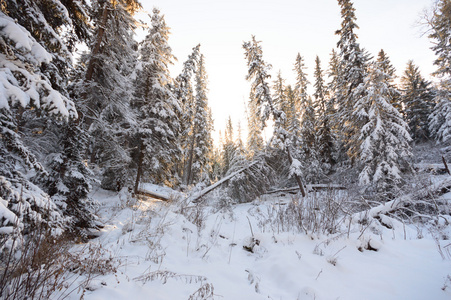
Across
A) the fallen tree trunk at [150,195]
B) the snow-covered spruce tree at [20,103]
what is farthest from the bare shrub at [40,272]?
the fallen tree trunk at [150,195]

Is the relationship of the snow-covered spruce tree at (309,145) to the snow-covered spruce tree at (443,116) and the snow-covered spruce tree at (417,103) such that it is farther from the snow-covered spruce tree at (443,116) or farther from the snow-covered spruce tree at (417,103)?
the snow-covered spruce tree at (417,103)

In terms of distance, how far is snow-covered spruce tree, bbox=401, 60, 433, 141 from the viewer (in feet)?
81.3

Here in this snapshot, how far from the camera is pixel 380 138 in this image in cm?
1155

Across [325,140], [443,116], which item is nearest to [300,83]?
[325,140]

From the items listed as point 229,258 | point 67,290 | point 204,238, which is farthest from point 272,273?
point 67,290

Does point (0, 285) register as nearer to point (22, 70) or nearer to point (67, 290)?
point (67, 290)

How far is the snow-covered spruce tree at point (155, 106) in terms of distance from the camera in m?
12.2

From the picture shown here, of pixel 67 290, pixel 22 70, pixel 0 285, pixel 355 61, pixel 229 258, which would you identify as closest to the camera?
pixel 0 285

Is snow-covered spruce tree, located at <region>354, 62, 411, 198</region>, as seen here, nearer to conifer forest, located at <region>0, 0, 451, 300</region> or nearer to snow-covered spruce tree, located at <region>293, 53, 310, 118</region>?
conifer forest, located at <region>0, 0, 451, 300</region>

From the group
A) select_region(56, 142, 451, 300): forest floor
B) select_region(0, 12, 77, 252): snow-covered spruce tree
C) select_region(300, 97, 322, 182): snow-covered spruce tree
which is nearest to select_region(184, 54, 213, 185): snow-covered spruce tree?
select_region(300, 97, 322, 182): snow-covered spruce tree

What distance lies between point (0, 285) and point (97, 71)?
27.8 feet

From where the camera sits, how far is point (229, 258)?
12.2 ft

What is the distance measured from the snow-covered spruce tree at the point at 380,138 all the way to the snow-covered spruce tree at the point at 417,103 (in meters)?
18.5

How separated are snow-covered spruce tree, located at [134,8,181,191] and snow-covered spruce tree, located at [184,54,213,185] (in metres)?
10.4
